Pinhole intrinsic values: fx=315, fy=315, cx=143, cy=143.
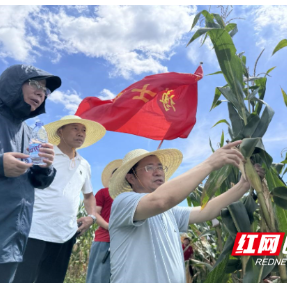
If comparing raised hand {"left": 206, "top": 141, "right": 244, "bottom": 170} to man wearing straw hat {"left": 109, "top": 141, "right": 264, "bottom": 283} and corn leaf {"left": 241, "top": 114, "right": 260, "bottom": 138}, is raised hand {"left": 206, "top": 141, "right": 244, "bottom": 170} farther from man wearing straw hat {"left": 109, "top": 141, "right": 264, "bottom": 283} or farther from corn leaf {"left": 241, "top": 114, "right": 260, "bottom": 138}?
corn leaf {"left": 241, "top": 114, "right": 260, "bottom": 138}

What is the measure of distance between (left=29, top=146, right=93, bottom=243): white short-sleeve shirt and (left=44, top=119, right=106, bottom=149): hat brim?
0.24m

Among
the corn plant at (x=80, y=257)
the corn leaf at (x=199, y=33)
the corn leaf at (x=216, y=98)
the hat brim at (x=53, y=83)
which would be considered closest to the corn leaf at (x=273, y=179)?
the corn leaf at (x=216, y=98)

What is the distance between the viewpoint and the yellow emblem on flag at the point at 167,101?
3.76 meters

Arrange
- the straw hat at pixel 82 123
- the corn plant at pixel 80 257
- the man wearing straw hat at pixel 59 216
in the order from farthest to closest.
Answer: the corn plant at pixel 80 257 → the straw hat at pixel 82 123 → the man wearing straw hat at pixel 59 216

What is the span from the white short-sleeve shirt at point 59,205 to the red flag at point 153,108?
86 centimetres

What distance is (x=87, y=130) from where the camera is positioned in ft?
10.9

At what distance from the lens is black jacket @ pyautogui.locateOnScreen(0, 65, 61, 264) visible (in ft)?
5.95

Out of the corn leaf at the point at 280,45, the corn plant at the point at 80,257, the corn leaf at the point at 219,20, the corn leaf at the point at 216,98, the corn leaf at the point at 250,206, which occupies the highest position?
the corn leaf at the point at 219,20

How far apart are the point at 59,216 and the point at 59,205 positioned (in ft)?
0.30

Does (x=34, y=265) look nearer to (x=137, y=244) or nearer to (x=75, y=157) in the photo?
(x=75, y=157)

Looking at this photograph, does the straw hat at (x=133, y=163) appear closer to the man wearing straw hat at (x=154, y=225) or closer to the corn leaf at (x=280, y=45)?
the man wearing straw hat at (x=154, y=225)

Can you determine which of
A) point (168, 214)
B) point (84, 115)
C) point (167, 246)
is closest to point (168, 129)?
point (84, 115)

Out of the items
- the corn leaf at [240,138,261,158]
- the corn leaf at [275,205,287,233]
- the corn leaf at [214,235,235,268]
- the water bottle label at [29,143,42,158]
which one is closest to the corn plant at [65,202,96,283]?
the corn leaf at [214,235,235,268]

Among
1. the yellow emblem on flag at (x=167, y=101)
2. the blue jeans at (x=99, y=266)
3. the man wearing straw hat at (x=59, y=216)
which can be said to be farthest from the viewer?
the yellow emblem on flag at (x=167, y=101)
